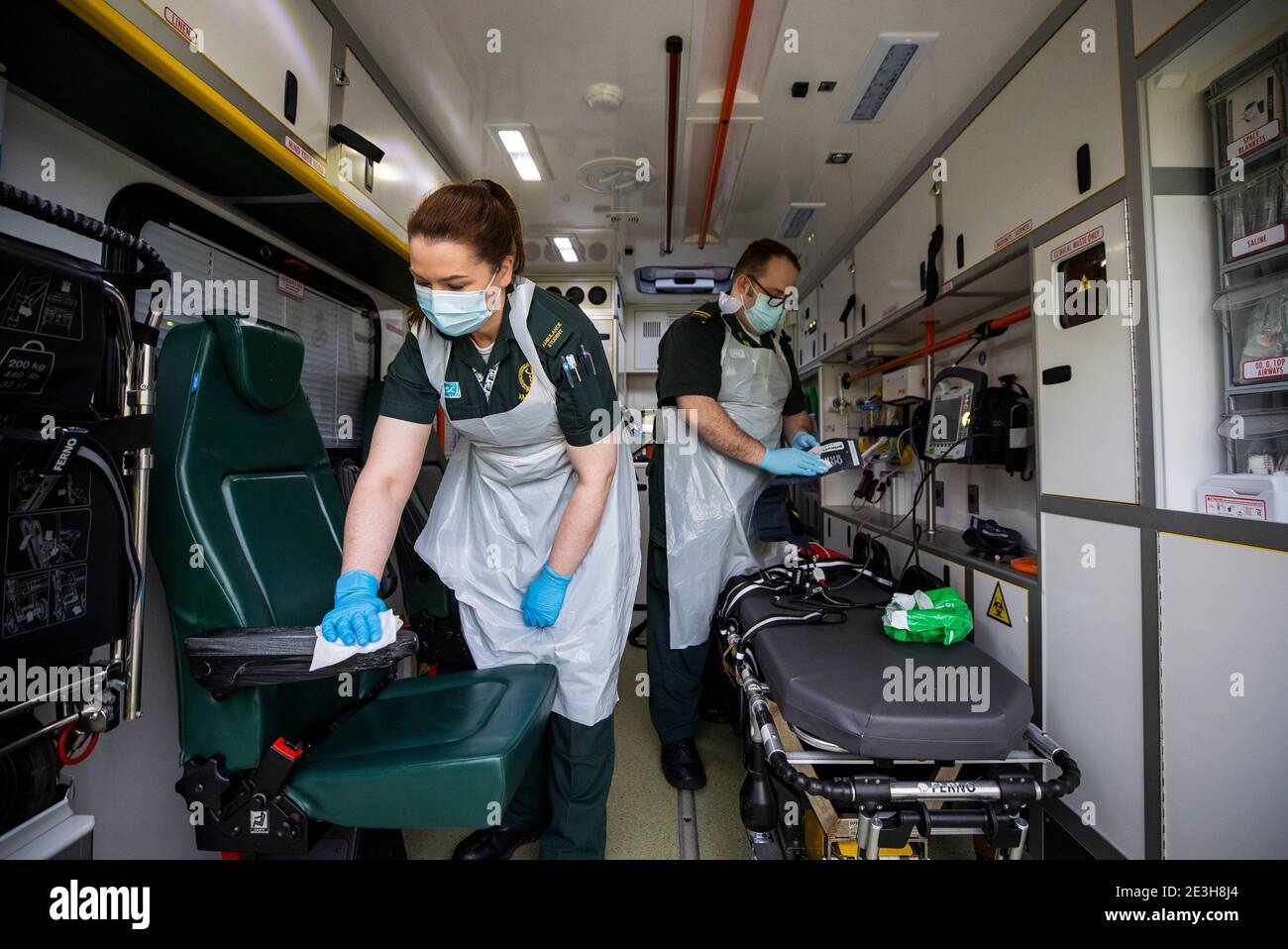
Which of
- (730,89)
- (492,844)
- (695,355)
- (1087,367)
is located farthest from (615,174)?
(492,844)

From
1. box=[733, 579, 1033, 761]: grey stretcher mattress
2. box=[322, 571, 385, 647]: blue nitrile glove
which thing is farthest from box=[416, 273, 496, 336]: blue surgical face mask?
box=[733, 579, 1033, 761]: grey stretcher mattress

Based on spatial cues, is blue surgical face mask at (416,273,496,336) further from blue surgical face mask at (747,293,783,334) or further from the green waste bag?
the green waste bag

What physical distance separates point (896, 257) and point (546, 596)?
2.34 m

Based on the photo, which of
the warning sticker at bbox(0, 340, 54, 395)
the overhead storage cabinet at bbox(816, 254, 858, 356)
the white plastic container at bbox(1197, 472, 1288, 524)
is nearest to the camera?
the warning sticker at bbox(0, 340, 54, 395)

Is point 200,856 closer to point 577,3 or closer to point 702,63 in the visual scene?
point 577,3

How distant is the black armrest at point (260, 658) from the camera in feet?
3.14

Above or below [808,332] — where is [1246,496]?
below

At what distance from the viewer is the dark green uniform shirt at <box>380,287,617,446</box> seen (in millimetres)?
1294

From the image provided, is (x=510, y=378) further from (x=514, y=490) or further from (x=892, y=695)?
(x=892, y=695)

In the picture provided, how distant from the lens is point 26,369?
0.79 meters

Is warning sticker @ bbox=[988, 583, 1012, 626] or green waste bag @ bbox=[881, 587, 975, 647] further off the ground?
green waste bag @ bbox=[881, 587, 975, 647]

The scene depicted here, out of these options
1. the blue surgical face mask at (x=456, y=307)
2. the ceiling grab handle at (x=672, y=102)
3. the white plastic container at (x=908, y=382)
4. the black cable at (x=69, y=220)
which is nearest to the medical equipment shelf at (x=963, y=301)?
the white plastic container at (x=908, y=382)

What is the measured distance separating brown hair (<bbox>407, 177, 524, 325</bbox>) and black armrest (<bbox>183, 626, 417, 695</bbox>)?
2.71 ft

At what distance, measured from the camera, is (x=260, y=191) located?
1.55 metres
